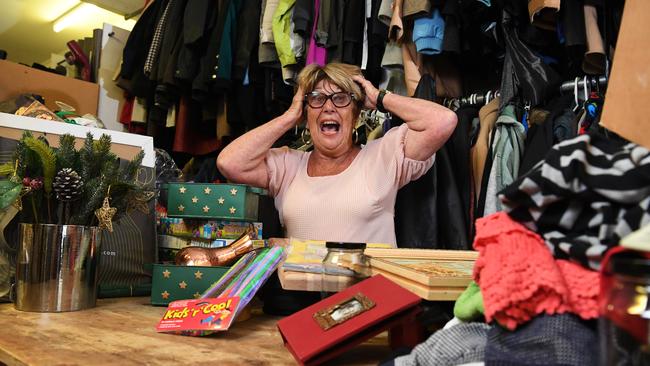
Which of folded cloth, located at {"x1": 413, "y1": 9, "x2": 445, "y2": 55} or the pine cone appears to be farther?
folded cloth, located at {"x1": 413, "y1": 9, "x2": 445, "y2": 55}

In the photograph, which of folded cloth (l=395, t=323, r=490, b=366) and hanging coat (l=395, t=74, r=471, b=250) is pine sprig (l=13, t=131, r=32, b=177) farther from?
hanging coat (l=395, t=74, r=471, b=250)

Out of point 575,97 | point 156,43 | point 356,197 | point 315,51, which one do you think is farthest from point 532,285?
point 156,43

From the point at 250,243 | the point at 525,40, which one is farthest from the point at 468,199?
the point at 250,243

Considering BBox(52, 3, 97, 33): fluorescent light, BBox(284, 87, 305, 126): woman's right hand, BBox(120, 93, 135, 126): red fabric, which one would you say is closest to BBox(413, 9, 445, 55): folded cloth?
BBox(284, 87, 305, 126): woman's right hand

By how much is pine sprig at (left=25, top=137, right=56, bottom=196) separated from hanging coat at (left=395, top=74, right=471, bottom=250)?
3.65ft

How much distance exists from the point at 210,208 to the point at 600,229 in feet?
3.04

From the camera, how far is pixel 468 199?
1.72m

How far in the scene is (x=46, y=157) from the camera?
943mm

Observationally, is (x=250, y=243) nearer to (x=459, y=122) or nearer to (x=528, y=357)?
(x=528, y=357)

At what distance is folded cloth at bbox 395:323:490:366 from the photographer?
46 centimetres

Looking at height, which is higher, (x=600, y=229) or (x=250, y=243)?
(x=600, y=229)

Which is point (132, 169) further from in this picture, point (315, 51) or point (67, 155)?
point (315, 51)

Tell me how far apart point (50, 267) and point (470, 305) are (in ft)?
2.62

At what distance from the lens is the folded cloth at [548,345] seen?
0.40m
